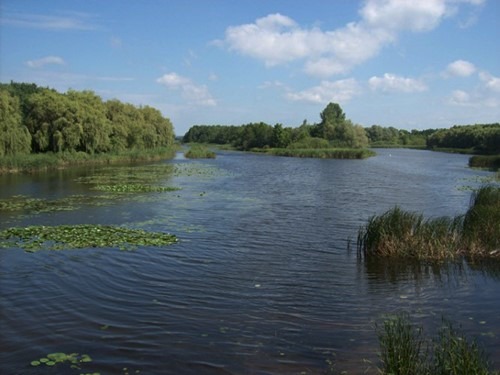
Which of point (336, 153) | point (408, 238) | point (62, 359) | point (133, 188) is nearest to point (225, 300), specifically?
point (62, 359)

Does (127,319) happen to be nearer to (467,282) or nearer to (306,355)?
(306,355)

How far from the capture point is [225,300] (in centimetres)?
1101

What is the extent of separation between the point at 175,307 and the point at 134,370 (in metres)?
2.96

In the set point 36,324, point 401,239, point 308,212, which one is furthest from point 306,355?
point 308,212

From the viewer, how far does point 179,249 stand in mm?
15711

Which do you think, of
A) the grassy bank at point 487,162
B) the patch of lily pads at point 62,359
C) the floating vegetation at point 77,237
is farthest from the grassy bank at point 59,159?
the grassy bank at point 487,162

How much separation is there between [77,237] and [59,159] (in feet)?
123

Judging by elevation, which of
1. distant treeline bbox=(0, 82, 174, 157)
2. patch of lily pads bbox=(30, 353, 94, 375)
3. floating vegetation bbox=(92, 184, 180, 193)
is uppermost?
distant treeline bbox=(0, 82, 174, 157)

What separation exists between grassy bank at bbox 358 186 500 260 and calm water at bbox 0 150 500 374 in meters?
0.77

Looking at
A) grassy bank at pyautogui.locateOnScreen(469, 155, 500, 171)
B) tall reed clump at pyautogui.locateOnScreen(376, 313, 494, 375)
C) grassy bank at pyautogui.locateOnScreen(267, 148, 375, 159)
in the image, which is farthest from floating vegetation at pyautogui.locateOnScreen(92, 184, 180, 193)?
grassy bank at pyautogui.locateOnScreen(267, 148, 375, 159)

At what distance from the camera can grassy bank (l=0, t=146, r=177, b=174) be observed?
4441 centimetres

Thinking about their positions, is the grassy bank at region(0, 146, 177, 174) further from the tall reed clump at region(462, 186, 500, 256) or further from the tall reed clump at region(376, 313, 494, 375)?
the tall reed clump at region(376, 313, 494, 375)

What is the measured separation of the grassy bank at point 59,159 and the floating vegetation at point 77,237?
29632mm

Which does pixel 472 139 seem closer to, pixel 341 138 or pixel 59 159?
pixel 341 138
